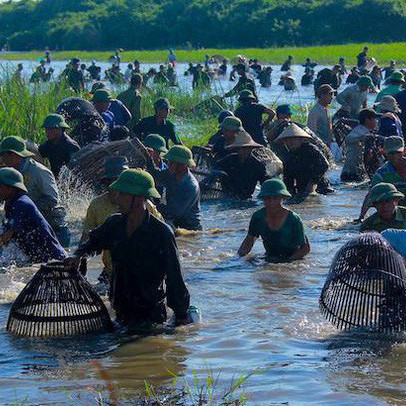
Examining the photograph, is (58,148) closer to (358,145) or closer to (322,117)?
(358,145)

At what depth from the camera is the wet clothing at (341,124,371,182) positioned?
16406mm

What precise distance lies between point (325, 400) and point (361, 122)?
32.0 feet

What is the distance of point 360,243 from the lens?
8203mm

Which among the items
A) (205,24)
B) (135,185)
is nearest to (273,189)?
(135,185)

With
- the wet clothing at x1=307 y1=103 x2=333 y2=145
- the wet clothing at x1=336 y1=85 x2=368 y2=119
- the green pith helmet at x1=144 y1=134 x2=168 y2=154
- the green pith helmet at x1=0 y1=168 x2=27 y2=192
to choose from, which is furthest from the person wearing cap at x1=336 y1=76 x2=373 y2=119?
the green pith helmet at x1=0 y1=168 x2=27 y2=192

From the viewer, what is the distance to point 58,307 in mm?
8578

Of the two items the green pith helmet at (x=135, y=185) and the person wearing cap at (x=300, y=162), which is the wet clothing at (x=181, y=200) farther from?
the green pith helmet at (x=135, y=185)

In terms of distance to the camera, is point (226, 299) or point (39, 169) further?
point (39, 169)

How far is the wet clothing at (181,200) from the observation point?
40.6ft

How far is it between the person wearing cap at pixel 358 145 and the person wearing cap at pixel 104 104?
3410mm

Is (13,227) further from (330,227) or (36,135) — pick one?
(36,135)

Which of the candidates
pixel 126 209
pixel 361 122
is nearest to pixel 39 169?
pixel 126 209

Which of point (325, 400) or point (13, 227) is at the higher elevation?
point (13, 227)

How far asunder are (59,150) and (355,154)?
16.9ft
